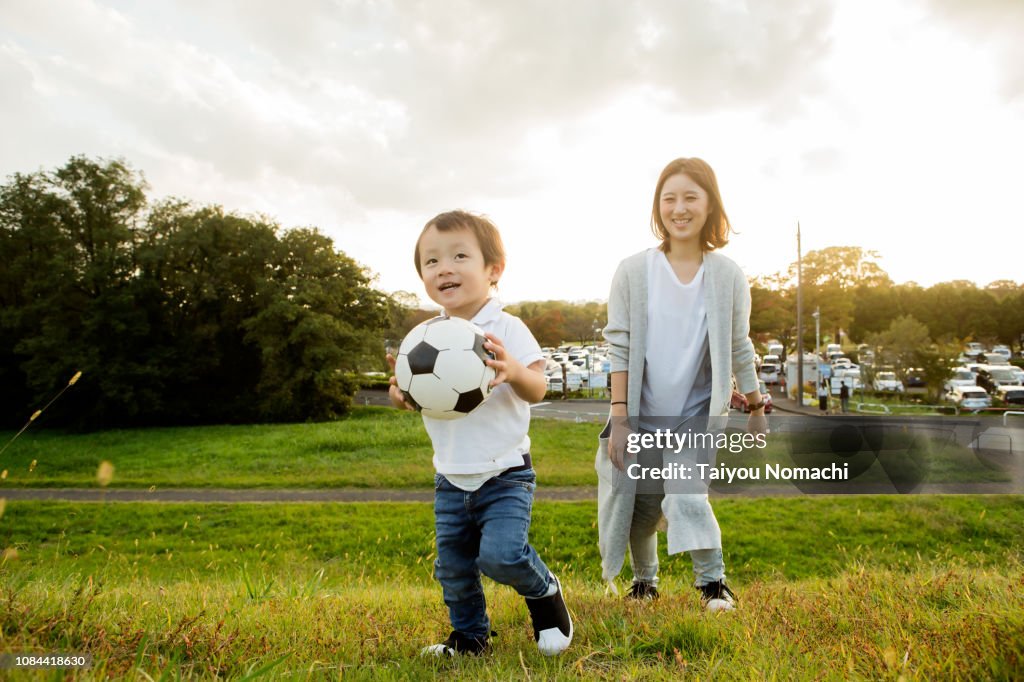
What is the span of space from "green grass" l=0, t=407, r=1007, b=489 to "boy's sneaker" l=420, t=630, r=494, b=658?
947cm

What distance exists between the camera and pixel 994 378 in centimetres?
3052

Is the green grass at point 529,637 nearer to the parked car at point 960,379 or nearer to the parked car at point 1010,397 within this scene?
the parked car at point 960,379

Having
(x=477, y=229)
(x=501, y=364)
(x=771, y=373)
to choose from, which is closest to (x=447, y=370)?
(x=501, y=364)

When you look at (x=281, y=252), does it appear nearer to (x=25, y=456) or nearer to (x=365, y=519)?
(x=25, y=456)

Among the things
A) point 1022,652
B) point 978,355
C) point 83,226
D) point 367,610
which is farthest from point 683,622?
point 978,355

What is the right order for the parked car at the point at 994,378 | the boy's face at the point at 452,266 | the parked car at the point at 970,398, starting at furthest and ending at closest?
the parked car at the point at 994,378
the parked car at the point at 970,398
the boy's face at the point at 452,266

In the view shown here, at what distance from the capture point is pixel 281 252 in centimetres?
3183

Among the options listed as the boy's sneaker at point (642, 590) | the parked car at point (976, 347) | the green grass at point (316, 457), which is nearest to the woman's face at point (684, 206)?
the boy's sneaker at point (642, 590)

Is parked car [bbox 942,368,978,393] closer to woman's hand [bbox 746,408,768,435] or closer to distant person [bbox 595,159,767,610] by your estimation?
woman's hand [bbox 746,408,768,435]

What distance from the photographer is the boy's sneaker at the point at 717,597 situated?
3097 millimetres

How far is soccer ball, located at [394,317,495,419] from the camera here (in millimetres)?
2549

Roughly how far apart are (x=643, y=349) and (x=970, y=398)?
101ft

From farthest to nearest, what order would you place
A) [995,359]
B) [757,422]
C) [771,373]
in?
[995,359]
[771,373]
[757,422]

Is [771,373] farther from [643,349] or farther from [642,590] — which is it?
[643,349]
